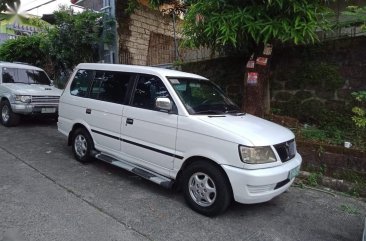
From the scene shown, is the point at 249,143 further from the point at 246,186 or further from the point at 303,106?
the point at 303,106

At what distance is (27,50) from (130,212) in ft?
43.8

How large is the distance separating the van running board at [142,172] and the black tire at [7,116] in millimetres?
4643

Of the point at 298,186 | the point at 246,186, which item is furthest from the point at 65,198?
the point at 298,186

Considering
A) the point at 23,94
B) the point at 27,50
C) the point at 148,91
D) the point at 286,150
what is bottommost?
the point at 286,150

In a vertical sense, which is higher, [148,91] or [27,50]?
[27,50]

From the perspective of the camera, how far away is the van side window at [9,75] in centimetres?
986

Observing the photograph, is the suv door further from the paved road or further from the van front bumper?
the van front bumper

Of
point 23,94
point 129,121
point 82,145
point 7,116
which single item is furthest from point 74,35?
point 129,121

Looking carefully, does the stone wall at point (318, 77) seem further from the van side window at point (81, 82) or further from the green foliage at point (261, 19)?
the van side window at point (81, 82)

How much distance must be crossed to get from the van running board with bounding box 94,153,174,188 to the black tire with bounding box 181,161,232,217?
256mm

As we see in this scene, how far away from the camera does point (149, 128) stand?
4848 mm

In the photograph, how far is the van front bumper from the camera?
3.93 meters

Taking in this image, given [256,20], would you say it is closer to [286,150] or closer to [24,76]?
[286,150]

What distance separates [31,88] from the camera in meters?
9.48
